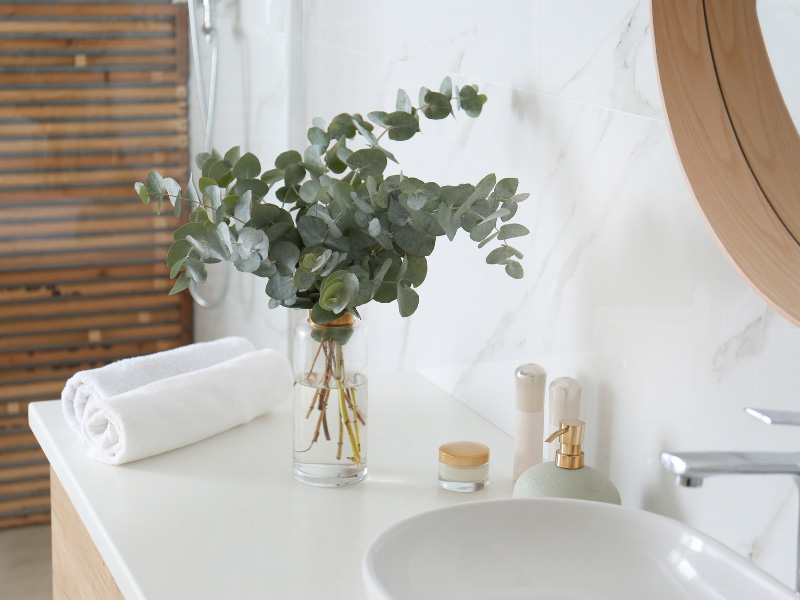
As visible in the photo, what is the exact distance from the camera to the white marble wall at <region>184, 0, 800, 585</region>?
2.59 feet

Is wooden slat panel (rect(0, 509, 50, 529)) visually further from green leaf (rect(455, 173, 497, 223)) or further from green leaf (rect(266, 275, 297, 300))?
green leaf (rect(455, 173, 497, 223))

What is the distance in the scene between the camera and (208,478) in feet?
3.29

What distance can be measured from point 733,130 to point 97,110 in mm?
1432

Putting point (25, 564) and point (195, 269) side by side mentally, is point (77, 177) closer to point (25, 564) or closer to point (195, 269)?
point (25, 564)

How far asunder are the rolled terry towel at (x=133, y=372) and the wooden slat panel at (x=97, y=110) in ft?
2.64

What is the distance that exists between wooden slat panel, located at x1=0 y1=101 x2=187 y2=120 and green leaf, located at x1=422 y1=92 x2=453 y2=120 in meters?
0.96

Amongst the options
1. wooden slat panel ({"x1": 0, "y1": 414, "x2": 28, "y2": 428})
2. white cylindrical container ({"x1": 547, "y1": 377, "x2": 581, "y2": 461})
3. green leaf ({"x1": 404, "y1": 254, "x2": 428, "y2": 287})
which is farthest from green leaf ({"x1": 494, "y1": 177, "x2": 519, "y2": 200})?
wooden slat panel ({"x1": 0, "y1": 414, "x2": 28, "y2": 428})

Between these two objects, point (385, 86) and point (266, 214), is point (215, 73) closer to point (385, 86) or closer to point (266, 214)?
point (385, 86)

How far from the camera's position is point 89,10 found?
5.85 feet

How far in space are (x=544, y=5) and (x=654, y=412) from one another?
0.49m

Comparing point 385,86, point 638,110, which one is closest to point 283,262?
point 638,110

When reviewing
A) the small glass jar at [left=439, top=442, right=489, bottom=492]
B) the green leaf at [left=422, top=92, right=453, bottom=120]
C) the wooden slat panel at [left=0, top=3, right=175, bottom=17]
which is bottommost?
the small glass jar at [left=439, top=442, right=489, bottom=492]

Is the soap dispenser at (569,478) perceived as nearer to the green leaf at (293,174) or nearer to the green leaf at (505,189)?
the green leaf at (505,189)

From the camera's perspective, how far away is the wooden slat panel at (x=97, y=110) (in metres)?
1.77
